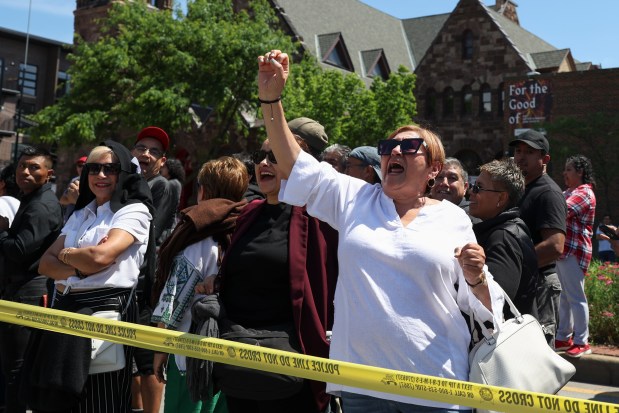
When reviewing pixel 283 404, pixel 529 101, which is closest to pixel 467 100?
pixel 529 101

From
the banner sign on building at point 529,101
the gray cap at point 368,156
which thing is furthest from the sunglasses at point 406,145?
the banner sign on building at point 529,101

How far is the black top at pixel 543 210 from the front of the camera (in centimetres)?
540

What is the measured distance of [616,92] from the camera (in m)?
34.1

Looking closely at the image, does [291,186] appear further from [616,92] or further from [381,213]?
[616,92]

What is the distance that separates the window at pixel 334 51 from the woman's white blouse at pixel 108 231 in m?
38.1

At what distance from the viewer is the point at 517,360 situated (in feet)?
9.68

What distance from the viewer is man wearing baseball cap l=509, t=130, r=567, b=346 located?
203 inches

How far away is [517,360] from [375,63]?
4253 centimetres

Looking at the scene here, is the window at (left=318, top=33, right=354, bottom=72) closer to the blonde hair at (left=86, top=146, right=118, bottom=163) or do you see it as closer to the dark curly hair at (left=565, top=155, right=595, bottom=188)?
the dark curly hair at (left=565, top=155, right=595, bottom=188)

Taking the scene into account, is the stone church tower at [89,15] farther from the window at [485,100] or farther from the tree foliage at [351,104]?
the window at [485,100]

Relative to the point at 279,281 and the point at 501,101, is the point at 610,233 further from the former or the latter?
the point at 501,101

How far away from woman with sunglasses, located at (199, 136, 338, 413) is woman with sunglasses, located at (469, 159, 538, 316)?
799 millimetres

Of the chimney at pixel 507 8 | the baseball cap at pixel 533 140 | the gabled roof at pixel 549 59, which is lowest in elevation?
the baseball cap at pixel 533 140

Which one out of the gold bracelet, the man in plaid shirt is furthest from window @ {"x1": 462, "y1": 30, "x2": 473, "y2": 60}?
the gold bracelet
